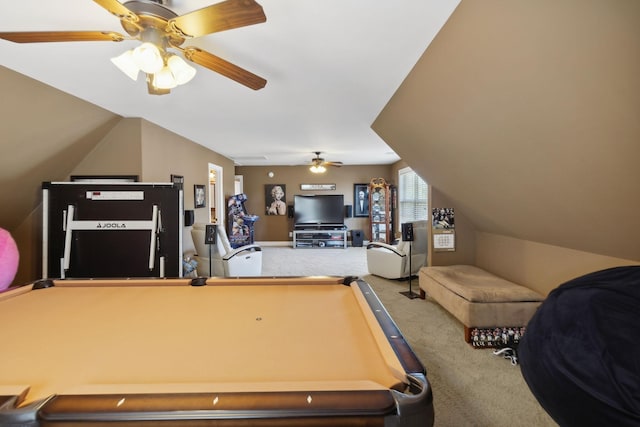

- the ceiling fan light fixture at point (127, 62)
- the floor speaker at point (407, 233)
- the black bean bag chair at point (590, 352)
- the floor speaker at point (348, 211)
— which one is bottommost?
the black bean bag chair at point (590, 352)

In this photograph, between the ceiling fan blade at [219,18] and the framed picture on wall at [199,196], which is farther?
the framed picture on wall at [199,196]

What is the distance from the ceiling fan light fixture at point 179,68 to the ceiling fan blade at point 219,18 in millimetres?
217

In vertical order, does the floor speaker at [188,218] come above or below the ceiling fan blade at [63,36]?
below

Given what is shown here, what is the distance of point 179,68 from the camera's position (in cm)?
174

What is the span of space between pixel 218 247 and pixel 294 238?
3.83 metres

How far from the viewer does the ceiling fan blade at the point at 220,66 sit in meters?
1.70

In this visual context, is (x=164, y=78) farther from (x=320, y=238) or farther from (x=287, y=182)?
(x=287, y=182)

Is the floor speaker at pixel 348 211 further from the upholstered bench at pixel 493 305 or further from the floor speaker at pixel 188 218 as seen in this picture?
the upholstered bench at pixel 493 305

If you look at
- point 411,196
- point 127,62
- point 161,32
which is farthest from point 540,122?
point 411,196

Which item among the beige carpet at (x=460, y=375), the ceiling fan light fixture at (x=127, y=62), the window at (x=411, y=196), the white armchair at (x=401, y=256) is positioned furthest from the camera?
the window at (x=411, y=196)

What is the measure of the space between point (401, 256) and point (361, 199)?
4.23m

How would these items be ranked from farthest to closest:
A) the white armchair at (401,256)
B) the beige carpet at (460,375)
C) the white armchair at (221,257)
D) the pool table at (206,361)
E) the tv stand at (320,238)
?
the tv stand at (320,238) < the white armchair at (401,256) < the white armchair at (221,257) < the beige carpet at (460,375) < the pool table at (206,361)

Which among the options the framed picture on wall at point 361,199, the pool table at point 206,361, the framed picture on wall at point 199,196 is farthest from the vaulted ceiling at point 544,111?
the framed picture on wall at point 361,199

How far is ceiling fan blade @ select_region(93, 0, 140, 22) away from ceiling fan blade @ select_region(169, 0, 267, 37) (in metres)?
0.16
